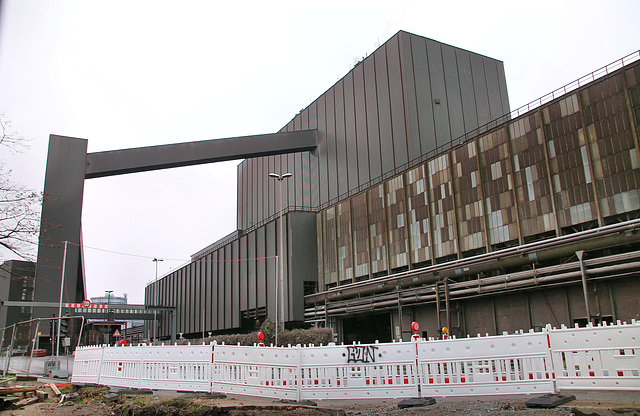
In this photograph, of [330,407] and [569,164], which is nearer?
[330,407]

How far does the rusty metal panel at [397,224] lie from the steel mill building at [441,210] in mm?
161

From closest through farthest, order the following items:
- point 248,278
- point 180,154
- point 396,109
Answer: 1. point 396,109
2. point 180,154
3. point 248,278

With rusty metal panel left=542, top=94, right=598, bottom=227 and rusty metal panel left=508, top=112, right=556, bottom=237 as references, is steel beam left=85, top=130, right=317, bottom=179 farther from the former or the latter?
rusty metal panel left=542, top=94, right=598, bottom=227

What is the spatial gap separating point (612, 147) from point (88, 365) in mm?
27159

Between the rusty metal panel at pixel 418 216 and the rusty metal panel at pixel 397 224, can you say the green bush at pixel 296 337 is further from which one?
the rusty metal panel at pixel 418 216

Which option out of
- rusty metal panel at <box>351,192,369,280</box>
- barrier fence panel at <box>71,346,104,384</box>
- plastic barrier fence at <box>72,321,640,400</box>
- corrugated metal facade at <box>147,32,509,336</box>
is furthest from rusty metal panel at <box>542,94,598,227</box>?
barrier fence panel at <box>71,346,104,384</box>

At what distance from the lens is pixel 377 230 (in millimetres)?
44375

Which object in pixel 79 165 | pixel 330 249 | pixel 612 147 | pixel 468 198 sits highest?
pixel 79 165

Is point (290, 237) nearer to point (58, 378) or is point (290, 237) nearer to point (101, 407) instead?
point (58, 378)

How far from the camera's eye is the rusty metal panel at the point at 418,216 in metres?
38.9

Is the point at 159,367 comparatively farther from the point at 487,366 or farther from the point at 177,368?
the point at 487,366

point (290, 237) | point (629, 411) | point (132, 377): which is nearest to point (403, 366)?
point (629, 411)

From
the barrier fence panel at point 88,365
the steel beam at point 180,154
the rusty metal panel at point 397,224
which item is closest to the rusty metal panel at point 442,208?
the rusty metal panel at point 397,224

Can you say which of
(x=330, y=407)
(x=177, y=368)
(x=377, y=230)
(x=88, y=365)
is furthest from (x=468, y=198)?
(x=330, y=407)
